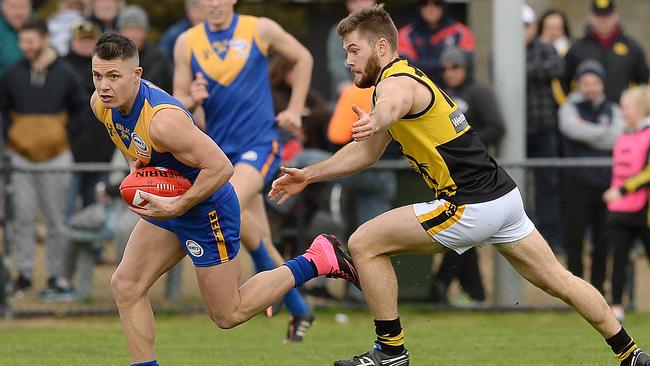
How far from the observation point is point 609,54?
13.7m

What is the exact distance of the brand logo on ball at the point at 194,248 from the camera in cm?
720

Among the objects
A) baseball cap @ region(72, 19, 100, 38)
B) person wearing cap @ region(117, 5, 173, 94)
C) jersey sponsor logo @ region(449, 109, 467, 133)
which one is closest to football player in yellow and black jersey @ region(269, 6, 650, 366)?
jersey sponsor logo @ region(449, 109, 467, 133)

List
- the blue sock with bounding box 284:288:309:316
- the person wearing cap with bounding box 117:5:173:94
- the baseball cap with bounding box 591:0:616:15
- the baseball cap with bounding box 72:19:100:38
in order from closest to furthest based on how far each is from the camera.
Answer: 1. the blue sock with bounding box 284:288:309:316
2. the person wearing cap with bounding box 117:5:173:94
3. the baseball cap with bounding box 72:19:100:38
4. the baseball cap with bounding box 591:0:616:15

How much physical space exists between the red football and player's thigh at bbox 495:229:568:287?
6.30 feet

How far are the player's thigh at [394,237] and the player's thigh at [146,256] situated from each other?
106 cm

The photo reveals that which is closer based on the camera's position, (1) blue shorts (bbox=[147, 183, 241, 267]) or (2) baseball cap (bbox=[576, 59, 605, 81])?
(1) blue shorts (bbox=[147, 183, 241, 267])

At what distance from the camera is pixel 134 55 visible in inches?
275

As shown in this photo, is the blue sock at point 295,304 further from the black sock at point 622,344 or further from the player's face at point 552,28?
the player's face at point 552,28

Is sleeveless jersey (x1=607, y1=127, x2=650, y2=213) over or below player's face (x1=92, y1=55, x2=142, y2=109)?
below

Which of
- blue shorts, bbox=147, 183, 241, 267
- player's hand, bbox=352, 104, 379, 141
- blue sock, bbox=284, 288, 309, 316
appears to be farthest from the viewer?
blue sock, bbox=284, 288, 309, 316

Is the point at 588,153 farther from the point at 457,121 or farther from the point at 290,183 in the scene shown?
the point at 290,183

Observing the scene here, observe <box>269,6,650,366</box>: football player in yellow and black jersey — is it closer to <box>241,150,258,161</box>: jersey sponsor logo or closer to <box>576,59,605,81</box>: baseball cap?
<box>241,150,258,161</box>: jersey sponsor logo

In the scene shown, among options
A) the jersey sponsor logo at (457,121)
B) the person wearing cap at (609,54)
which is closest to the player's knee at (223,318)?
the jersey sponsor logo at (457,121)

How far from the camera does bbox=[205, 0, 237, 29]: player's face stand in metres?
9.69
